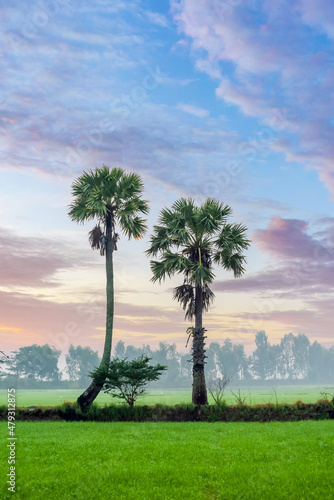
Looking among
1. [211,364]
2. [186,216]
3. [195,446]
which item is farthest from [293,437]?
[211,364]

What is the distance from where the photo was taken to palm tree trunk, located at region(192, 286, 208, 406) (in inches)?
1027

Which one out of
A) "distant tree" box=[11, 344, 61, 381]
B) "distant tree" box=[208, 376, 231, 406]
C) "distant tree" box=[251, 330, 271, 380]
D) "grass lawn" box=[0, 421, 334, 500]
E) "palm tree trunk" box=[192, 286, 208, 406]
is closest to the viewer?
"grass lawn" box=[0, 421, 334, 500]

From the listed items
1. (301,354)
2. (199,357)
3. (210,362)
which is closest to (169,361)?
(210,362)

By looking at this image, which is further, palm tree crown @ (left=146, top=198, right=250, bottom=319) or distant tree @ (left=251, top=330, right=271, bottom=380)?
distant tree @ (left=251, top=330, right=271, bottom=380)

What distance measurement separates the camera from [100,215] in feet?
101

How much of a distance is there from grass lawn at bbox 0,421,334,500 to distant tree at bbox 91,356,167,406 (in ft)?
25.1

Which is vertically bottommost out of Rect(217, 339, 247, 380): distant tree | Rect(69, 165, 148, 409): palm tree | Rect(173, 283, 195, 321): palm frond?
Rect(217, 339, 247, 380): distant tree

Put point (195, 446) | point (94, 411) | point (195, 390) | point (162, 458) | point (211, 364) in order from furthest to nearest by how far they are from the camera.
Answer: point (211, 364) < point (195, 390) < point (94, 411) < point (195, 446) < point (162, 458)

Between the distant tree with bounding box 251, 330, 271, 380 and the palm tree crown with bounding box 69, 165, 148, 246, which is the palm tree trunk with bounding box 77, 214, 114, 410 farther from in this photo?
the distant tree with bounding box 251, 330, 271, 380

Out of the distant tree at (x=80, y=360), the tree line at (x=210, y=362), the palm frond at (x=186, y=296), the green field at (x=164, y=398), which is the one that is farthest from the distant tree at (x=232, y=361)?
the palm frond at (x=186, y=296)

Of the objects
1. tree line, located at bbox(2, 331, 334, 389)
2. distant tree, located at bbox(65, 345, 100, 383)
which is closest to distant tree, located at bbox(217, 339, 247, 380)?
tree line, located at bbox(2, 331, 334, 389)

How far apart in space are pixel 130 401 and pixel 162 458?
13002 mm

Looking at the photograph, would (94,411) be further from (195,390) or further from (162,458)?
(162,458)

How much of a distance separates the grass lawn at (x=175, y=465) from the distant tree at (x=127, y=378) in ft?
25.1
